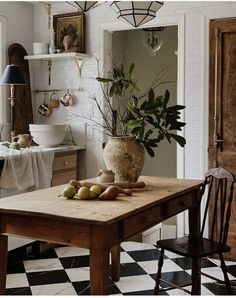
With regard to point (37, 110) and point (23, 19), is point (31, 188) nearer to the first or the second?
point (37, 110)

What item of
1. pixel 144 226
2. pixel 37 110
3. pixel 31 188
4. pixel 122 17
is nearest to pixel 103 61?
pixel 37 110

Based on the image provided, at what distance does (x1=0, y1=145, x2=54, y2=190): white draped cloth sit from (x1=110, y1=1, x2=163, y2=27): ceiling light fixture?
173 centimetres

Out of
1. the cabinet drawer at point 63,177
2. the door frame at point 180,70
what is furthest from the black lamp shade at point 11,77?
the door frame at point 180,70

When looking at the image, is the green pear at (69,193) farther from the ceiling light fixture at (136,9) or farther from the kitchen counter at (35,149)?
the kitchen counter at (35,149)

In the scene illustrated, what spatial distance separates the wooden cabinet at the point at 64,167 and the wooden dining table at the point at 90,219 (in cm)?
176

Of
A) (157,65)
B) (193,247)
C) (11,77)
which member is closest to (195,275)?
(193,247)

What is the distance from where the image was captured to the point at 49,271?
3.95 metres

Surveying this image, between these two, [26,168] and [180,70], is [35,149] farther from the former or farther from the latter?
[180,70]

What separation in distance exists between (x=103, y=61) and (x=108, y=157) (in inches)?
85.9

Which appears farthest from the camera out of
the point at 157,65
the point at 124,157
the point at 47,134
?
the point at 157,65

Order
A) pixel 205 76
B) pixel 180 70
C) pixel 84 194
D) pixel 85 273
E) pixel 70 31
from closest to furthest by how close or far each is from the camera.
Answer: pixel 84 194 < pixel 85 273 < pixel 205 76 < pixel 180 70 < pixel 70 31

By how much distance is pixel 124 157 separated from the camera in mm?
2965

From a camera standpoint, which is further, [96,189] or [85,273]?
[85,273]

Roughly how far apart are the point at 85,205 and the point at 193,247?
947 millimetres
